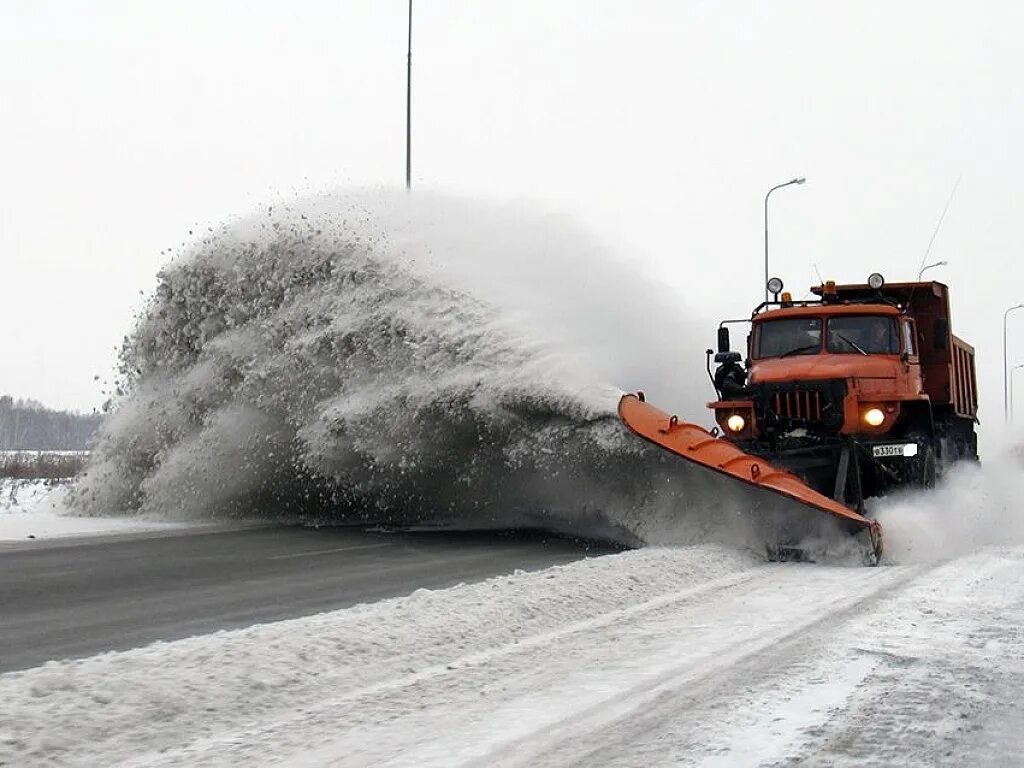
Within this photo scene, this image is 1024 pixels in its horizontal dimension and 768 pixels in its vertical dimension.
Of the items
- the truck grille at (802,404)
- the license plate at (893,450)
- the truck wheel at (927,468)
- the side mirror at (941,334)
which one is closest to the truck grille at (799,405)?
the truck grille at (802,404)

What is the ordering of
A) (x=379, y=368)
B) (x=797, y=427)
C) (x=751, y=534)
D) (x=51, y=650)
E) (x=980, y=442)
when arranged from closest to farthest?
(x=51, y=650) → (x=751, y=534) → (x=797, y=427) → (x=379, y=368) → (x=980, y=442)

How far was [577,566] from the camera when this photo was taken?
358 inches

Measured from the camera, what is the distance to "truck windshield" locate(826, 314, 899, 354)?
1259 centimetres

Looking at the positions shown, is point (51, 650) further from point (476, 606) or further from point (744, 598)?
point (744, 598)

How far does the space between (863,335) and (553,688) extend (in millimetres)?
8654

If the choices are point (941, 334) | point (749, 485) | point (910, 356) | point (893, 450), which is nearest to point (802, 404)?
point (893, 450)

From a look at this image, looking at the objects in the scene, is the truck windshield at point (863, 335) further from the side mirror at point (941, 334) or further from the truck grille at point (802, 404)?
the side mirror at point (941, 334)

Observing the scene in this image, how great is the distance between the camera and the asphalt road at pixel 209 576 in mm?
7062

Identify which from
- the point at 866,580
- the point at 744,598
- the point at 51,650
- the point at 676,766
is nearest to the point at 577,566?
the point at 744,598

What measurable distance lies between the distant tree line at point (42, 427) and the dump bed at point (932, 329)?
247 feet

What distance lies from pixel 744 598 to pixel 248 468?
30.0 ft

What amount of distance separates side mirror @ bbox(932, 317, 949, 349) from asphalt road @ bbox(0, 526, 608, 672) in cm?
542

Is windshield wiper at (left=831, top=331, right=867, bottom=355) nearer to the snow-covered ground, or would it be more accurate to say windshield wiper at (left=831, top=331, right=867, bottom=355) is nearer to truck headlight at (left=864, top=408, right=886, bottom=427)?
truck headlight at (left=864, top=408, right=886, bottom=427)

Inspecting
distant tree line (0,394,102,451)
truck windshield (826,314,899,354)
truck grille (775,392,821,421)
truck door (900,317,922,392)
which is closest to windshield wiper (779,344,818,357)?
truck windshield (826,314,899,354)
